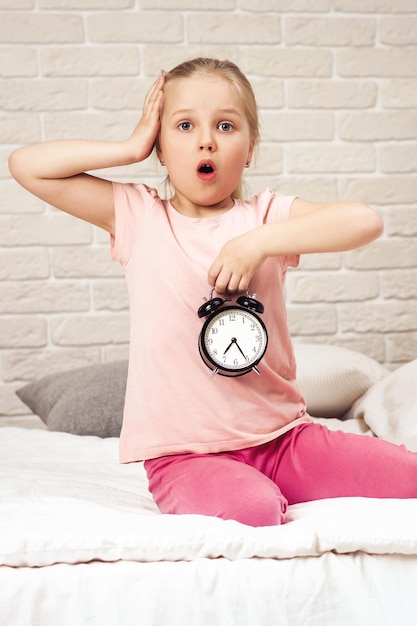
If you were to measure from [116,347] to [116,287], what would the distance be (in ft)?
0.61

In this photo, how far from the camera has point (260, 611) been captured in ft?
3.16

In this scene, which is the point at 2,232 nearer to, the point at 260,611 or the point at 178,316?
the point at 178,316

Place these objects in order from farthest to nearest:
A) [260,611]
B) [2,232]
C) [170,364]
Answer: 1. [2,232]
2. [170,364]
3. [260,611]

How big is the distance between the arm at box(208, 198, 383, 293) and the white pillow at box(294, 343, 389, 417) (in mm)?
791

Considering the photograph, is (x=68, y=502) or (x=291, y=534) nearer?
(x=291, y=534)

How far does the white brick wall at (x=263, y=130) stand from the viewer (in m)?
2.54

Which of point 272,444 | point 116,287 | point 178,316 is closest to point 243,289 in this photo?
point 178,316

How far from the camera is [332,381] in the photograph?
2.10 metres

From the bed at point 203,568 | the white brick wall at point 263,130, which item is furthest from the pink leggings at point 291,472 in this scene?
the white brick wall at point 263,130

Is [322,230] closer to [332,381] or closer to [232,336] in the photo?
[232,336]

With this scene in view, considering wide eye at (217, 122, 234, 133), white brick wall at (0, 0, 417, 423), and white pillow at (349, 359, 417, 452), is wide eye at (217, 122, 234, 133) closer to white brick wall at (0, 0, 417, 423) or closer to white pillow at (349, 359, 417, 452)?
white pillow at (349, 359, 417, 452)

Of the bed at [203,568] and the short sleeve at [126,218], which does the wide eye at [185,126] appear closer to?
the short sleeve at [126,218]

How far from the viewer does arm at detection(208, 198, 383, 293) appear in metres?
1.32

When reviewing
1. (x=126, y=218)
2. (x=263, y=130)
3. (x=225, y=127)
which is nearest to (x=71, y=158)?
(x=126, y=218)
